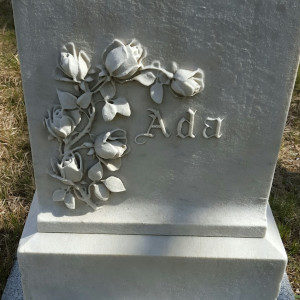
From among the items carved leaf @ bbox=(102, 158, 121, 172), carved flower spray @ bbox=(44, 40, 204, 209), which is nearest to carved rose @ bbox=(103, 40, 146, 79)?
carved flower spray @ bbox=(44, 40, 204, 209)

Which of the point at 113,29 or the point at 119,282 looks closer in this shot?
the point at 113,29

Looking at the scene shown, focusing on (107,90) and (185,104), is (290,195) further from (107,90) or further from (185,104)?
(107,90)

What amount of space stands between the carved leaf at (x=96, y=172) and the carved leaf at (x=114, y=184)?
0.03 metres

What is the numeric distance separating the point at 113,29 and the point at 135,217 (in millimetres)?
610

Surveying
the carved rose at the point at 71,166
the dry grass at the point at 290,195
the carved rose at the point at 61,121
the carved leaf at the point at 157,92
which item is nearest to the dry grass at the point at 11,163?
the carved rose at the point at 71,166

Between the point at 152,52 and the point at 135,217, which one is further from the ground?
the point at 152,52

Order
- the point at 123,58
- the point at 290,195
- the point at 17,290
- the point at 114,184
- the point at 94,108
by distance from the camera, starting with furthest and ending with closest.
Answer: the point at 290,195 → the point at 17,290 → the point at 114,184 → the point at 94,108 → the point at 123,58

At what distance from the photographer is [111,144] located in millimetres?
1251

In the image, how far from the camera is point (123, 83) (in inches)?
46.2

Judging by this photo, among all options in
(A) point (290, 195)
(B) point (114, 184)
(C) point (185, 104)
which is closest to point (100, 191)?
(B) point (114, 184)

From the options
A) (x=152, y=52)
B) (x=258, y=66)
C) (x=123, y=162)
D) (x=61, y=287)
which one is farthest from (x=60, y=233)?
(x=258, y=66)

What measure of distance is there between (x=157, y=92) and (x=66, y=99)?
0.25 metres

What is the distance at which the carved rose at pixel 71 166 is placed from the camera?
1.29 metres

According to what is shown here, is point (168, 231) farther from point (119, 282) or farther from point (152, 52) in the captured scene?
point (152, 52)
